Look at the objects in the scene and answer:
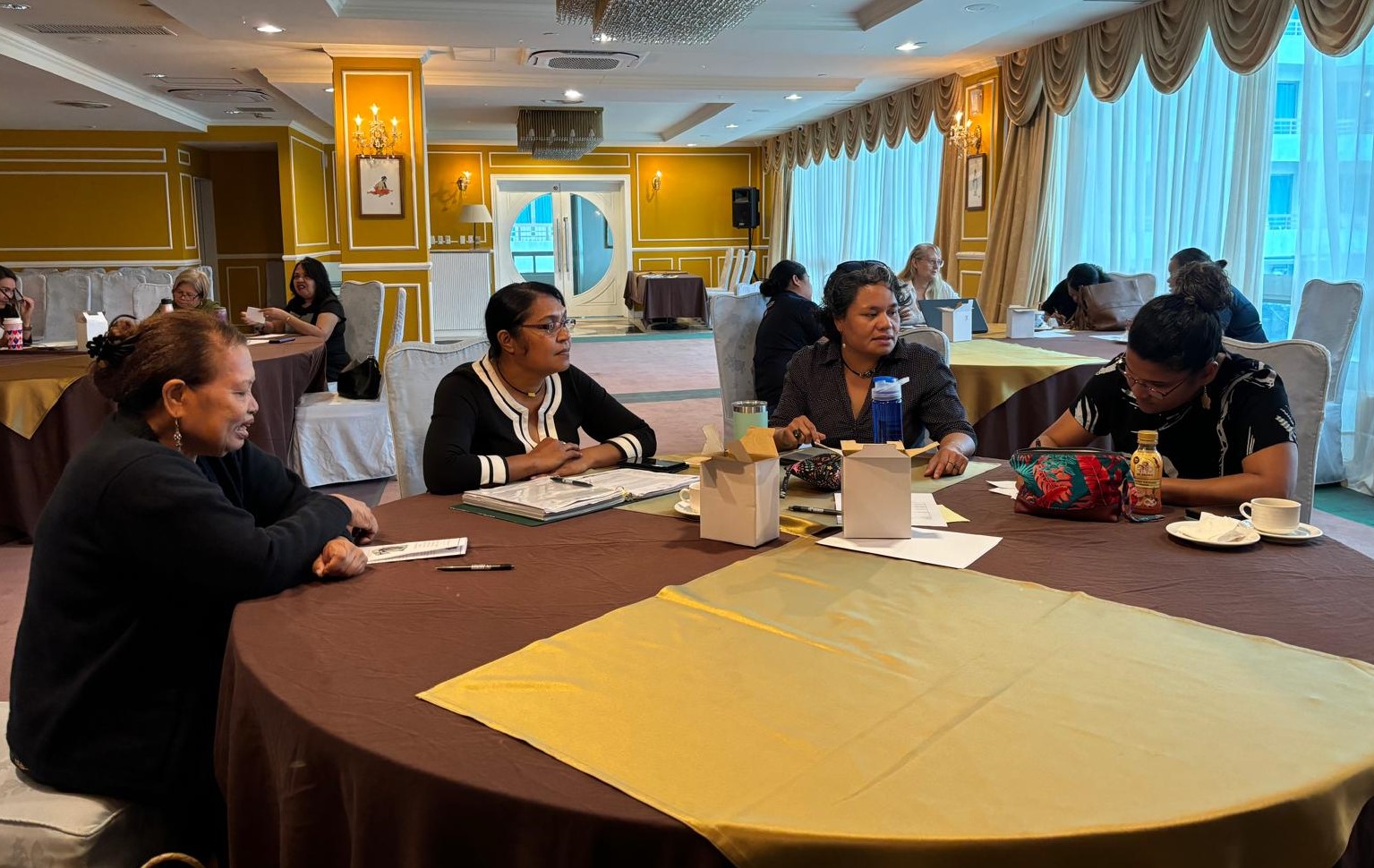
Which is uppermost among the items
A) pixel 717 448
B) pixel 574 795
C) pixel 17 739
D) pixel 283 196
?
pixel 283 196

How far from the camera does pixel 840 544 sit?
1.75m

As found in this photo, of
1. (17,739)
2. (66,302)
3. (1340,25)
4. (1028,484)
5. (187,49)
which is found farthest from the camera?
(187,49)

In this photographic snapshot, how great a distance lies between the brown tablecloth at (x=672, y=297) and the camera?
13.5m

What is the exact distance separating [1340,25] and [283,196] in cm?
1113

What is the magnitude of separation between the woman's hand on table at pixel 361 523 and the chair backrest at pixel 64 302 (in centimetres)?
617

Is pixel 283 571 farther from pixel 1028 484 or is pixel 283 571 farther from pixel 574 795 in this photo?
pixel 1028 484

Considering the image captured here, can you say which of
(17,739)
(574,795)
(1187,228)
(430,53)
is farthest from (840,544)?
(430,53)

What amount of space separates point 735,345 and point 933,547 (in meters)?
2.87

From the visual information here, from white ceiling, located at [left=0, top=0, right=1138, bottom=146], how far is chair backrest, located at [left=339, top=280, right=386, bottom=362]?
6.20ft

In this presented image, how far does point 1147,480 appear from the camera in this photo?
6.19 feet

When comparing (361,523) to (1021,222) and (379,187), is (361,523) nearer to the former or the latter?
(379,187)

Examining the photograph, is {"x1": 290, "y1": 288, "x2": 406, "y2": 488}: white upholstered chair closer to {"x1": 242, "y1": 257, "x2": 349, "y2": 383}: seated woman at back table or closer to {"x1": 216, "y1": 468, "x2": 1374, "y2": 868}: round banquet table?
{"x1": 242, "y1": 257, "x2": 349, "y2": 383}: seated woman at back table

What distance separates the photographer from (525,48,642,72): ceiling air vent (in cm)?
818

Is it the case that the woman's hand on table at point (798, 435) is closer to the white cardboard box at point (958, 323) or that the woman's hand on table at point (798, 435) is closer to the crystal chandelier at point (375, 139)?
the white cardboard box at point (958, 323)
